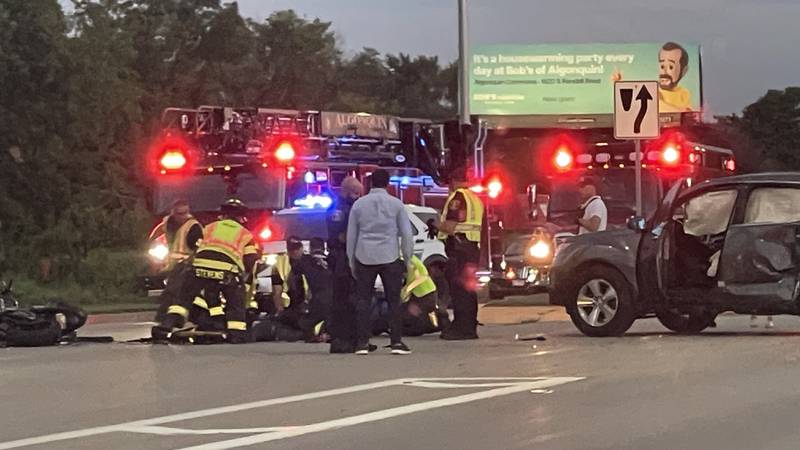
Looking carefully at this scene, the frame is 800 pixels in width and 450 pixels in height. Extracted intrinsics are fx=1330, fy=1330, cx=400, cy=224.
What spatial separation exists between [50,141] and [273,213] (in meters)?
14.9

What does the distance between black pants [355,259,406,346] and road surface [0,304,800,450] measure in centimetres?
36

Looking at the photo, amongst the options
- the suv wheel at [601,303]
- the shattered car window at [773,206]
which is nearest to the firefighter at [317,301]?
the suv wheel at [601,303]

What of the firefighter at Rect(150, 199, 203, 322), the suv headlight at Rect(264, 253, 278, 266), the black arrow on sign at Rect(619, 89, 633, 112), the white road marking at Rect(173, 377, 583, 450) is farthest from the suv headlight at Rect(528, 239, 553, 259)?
the white road marking at Rect(173, 377, 583, 450)

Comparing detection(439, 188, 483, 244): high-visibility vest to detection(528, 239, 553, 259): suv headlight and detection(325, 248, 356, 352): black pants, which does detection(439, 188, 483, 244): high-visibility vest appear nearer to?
detection(325, 248, 356, 352): black pants

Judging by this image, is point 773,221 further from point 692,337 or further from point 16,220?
point 16,220

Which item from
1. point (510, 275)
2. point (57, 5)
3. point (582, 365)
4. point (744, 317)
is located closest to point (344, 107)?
point (57, 5)

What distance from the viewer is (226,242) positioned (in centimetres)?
1479

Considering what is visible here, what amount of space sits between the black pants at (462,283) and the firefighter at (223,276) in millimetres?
2313

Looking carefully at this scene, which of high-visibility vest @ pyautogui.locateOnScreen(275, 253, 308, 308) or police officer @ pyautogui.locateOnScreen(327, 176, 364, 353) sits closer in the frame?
police officer @ pyautogui.locateOnScreen(327, 176, 364, 353)

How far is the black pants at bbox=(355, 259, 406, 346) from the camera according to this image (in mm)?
13141

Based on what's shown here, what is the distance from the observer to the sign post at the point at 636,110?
1691 centimetres

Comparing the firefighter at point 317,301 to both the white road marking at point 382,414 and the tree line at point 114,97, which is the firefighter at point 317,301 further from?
the tree line at point 114,97

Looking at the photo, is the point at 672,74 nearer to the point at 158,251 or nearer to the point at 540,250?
the point at 540,250

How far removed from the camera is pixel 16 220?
32.6 meters
